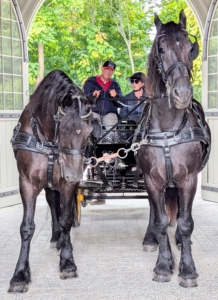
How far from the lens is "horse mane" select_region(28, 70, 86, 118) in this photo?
4.05 meters

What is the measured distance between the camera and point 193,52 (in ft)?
13.2

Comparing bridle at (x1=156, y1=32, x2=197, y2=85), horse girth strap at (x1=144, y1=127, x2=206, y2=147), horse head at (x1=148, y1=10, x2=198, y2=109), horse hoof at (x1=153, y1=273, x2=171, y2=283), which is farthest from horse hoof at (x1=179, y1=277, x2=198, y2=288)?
bridle at (x1=156, y1=32, x2=197, y2=85)

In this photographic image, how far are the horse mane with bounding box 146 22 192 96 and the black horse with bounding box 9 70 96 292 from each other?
58 cm

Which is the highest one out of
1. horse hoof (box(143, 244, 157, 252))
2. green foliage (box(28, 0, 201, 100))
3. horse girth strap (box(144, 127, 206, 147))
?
green foliage (box(28, 0, 201, 100))

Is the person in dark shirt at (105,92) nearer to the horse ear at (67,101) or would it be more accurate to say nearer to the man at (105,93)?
the man at (105,93)

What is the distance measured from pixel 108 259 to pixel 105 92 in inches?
89.2

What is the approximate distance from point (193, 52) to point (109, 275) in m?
2.08

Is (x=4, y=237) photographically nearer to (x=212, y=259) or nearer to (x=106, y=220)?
(x=106, y=220)

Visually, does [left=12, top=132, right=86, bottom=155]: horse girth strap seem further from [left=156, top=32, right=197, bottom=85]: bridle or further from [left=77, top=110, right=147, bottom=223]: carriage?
[left=77, top=110, right=147, bottom=223]: carriage

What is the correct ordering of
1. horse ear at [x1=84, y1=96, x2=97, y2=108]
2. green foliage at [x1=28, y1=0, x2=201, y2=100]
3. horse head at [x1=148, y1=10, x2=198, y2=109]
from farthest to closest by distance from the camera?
green foliage at [x1=28, y1=0, x2=201, y2=100] → horse ear at [x1=84, y1=96, x2=97, y2=108] → horse head at [x1=148, y1=10, x2=198, y2=109]

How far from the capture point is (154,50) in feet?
13.4

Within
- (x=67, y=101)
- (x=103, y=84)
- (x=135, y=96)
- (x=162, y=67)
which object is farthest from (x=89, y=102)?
(x=135, y=96)

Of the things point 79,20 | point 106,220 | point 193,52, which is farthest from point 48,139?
point 79,20

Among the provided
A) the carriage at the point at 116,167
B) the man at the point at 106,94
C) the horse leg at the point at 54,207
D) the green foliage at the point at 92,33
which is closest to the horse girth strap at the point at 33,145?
the horse leg at the point at 54,207
